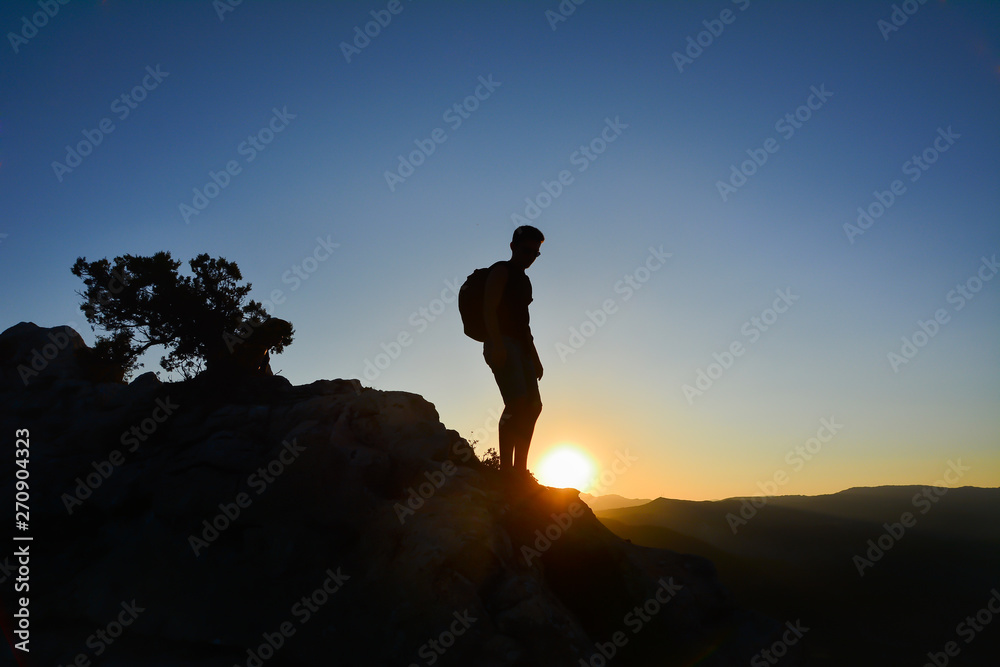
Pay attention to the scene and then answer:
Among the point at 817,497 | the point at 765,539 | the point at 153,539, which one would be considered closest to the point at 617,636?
the point at 153,539

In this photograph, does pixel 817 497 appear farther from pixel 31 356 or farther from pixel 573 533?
pixel 31 356

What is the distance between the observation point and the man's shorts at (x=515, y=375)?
733 cm

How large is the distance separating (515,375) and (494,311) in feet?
3.06

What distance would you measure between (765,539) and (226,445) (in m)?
27.8

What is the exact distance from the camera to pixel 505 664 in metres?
5.36
